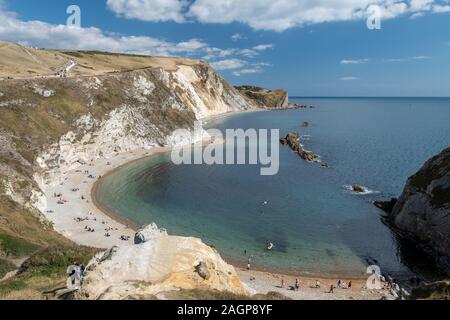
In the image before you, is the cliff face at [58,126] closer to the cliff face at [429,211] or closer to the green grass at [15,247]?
the green grass at [15,247]

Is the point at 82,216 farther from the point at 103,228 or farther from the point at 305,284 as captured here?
the point at 305,284

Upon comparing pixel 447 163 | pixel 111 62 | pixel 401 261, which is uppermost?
pixel 111 62

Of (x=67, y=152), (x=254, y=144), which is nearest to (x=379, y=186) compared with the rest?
(x=254, y=144)

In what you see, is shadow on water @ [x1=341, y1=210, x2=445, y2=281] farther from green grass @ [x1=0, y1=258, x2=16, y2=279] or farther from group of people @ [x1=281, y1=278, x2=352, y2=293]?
green grass @ [x1=0, y1=258, x2=16, y2=279]

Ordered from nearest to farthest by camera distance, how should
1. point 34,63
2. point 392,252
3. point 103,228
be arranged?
point 392,252, point 103,228, point 34,63

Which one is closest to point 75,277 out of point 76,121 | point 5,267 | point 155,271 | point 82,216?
point 155,271

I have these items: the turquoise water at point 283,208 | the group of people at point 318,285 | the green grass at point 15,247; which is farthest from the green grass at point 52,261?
the turquoise water at point 283,208
